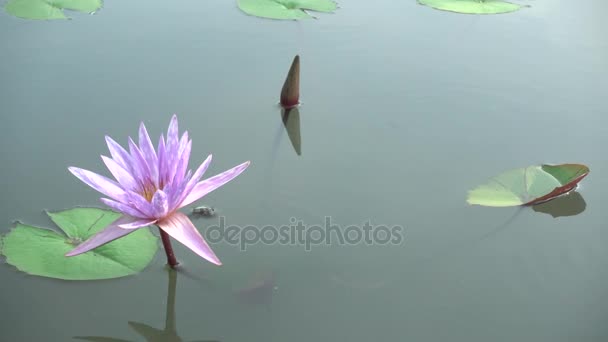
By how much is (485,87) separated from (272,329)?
4.78 feet

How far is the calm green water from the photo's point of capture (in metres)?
1.56

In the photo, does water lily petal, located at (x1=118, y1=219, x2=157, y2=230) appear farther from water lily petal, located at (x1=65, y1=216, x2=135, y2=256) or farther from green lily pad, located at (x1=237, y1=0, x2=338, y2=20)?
green lily pad, located at (x1=237, y1=0, x2=338, y2=20)

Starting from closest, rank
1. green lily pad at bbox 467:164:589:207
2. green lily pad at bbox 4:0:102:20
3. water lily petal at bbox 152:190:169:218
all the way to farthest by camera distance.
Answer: water lily petal at bbox 152:190:169:218, green lily pad at bbox 467:164:589:207, green lily pad at bbox 4:0:102:20

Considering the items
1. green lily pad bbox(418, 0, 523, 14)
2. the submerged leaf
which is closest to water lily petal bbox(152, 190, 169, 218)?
the submerged leaf

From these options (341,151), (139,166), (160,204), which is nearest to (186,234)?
(160,204)

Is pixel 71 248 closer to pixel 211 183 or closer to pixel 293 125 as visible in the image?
pixel 211 183

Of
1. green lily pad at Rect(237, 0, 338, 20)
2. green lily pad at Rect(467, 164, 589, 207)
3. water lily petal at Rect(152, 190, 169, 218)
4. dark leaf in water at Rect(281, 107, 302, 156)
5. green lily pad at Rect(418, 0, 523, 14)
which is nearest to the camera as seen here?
water lily petal at Rect(152, 190, 169, 218)

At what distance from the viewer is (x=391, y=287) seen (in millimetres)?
1644

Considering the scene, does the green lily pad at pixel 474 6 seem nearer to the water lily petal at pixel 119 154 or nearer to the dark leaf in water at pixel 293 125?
the dark leaf in water at pixel 293 125

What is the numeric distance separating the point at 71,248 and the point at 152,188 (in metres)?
0.32

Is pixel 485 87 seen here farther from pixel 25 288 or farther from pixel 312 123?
pixel 25 288

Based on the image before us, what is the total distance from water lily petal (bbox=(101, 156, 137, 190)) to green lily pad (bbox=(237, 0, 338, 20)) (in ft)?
5.14

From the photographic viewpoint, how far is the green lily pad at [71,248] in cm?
156

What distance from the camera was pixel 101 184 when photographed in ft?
4.62
